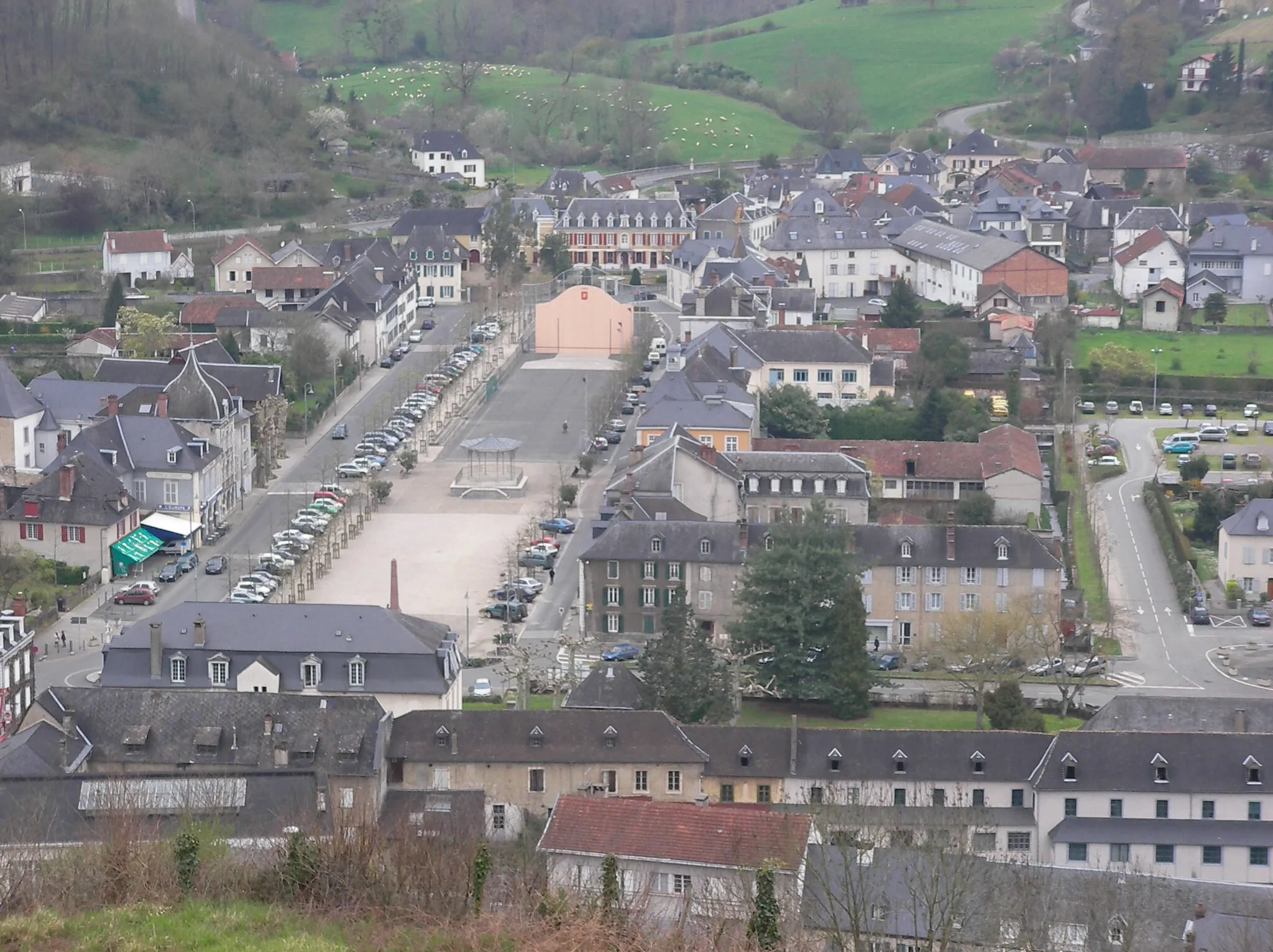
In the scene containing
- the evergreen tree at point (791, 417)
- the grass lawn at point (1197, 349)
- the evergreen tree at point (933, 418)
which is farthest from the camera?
the grass lawn at point (1197, 349)

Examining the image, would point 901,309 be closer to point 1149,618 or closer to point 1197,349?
point 1197,349

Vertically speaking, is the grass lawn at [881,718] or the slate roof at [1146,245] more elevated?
the slate roof at [1146,245]

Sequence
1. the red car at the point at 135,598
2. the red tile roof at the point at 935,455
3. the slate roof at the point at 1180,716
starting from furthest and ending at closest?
the red tile roof at the point at 935,455, the red car at the point at 135,598, the slate roof at the point at 1180,716

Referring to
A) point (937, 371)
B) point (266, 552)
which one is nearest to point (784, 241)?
point (937, 371)

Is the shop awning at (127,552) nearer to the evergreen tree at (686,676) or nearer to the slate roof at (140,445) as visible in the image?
the slate roof at (140,445)

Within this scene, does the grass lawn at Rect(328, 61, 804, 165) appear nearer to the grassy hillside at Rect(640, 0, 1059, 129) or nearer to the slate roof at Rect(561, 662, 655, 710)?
the grassy hillside at Rect(640, 0, 1059, 129)

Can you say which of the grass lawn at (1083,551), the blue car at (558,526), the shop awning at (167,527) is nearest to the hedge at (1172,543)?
the grass lawn at (1083,551)
